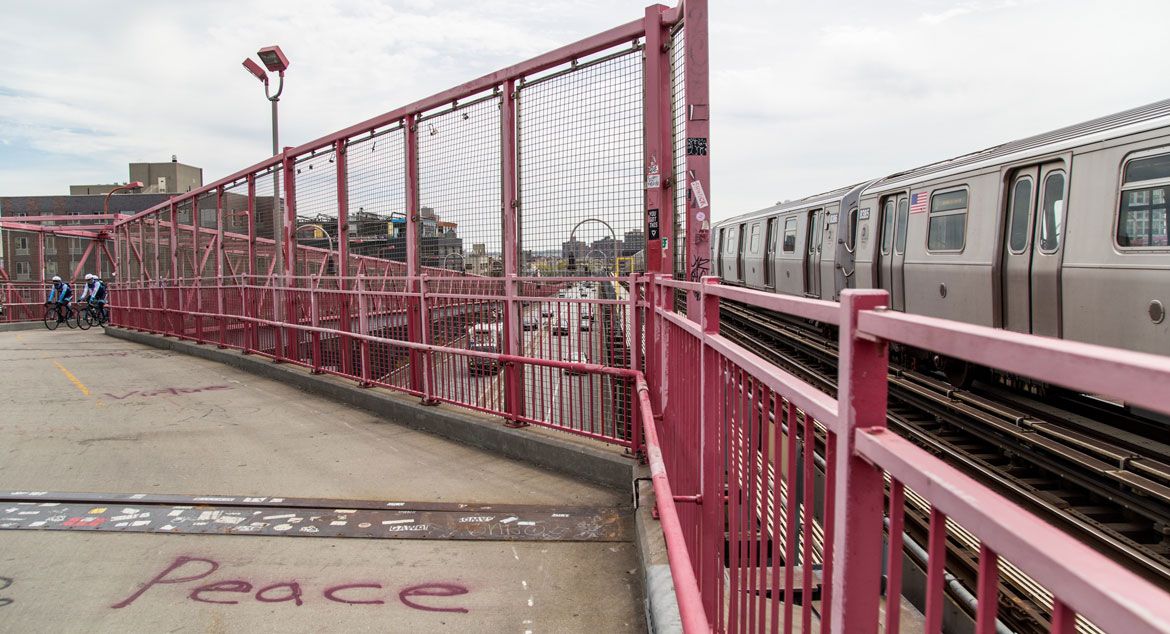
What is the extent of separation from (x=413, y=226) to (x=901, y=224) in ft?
25.5

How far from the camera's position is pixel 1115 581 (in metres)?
0.65

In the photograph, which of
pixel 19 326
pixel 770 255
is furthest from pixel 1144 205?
pixel 19 326

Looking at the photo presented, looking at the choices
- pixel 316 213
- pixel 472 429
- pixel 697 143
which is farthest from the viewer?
pixel 316 213

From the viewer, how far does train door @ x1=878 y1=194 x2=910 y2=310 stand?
36.6 feet

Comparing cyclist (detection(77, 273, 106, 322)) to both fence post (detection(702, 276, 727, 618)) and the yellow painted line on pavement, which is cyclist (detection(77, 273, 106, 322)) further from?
fence post (detection(702, 276, 727, 618))

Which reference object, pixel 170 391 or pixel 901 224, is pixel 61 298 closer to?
pixel 170 391

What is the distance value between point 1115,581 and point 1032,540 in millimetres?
99

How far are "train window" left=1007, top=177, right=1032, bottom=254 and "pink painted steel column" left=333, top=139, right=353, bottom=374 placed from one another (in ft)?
28.8

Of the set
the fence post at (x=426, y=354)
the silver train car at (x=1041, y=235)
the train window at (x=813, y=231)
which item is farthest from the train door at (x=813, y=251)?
the fence post at (x=426, y=354)

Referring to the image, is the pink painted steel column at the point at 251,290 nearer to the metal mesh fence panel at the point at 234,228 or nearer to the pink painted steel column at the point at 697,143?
the metal mesh fence panel at the point at 234,228

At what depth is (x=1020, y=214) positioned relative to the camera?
27.1 ft

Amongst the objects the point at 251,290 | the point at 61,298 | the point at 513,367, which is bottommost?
the point at 513,367

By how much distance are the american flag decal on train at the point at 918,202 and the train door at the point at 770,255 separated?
7.97 metres

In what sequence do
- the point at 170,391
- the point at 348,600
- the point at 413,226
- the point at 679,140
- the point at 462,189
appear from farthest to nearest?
1. the point at 170,391
2. the point at 413,226
3. the point at 462,189
4. the point at 679,140
5. the point at 348,600
